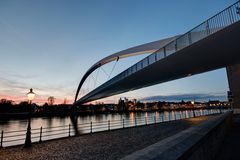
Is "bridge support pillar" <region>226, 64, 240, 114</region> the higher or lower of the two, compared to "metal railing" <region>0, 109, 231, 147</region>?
higher

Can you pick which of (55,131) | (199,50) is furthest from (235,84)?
(55,131)

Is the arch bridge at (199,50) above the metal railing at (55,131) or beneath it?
above

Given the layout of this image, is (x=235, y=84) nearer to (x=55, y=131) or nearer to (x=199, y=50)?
(x=199, y=50)

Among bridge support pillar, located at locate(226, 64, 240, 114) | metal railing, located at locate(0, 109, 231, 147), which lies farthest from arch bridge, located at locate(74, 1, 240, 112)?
bridge support pillar, located at locate(226, 64, 240, 114)

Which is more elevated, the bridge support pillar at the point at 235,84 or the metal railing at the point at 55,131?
the bridge support pillar at the point at 235,84

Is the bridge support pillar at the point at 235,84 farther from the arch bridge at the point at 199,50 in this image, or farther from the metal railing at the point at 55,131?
the arch bridge at the point at 199,50

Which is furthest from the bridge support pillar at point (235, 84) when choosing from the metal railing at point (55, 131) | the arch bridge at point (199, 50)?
the arch bridge at point (199, 50)

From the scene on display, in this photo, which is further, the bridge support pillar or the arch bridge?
the bridge support pillar

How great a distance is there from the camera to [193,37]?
15688mm

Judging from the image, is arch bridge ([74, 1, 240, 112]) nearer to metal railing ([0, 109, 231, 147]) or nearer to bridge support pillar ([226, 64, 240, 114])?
metal railing ([0, 109, 231, 147])

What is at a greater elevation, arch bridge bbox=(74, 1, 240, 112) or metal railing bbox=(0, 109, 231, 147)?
arch bridge bbox=(74, 1, 240, 112)

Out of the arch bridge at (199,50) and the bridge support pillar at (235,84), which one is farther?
the bridge support pillar at (235,84)

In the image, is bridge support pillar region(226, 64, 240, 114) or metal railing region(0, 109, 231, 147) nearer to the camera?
metal railing region(0, 109, 231, 147)

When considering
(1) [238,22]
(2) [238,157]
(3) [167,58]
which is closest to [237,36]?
(1) [238,22]
